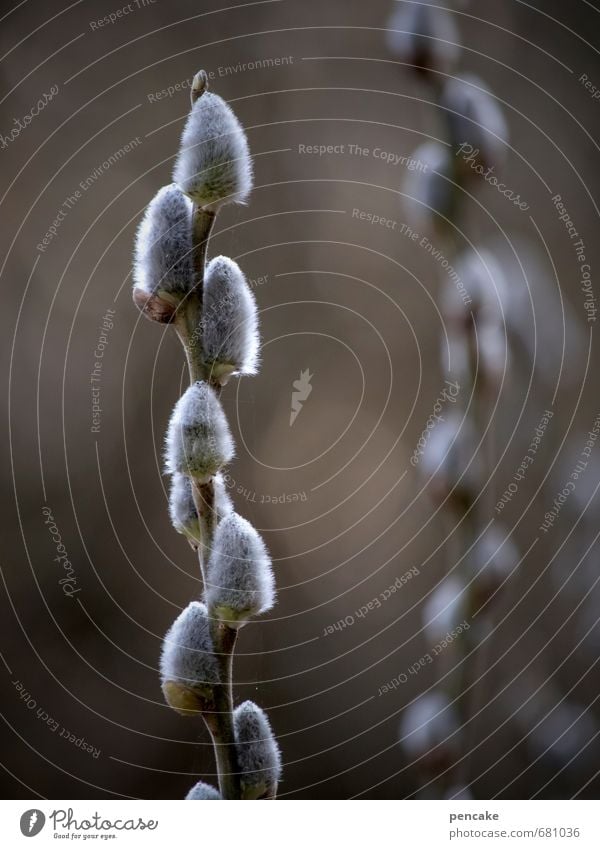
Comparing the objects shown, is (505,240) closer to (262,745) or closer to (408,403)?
(408,403)

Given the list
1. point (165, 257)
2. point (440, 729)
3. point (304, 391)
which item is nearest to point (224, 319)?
point (165, 257)

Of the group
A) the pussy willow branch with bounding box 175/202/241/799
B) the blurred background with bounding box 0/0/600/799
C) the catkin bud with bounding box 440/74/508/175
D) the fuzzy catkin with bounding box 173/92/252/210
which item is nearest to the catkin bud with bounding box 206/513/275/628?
the pussy willow branch with bounding box 175/202/241/799

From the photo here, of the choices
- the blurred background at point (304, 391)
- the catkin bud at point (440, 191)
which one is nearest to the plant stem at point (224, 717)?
the catkin bud at point (440, 191)

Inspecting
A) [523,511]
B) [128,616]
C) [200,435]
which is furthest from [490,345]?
A: [128,616]

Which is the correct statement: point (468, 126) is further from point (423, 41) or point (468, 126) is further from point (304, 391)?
point (304, 391)

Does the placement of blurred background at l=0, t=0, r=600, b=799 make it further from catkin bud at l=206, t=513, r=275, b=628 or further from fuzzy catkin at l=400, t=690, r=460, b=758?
catkin bud at l=206, t=513, r=275, b=628
